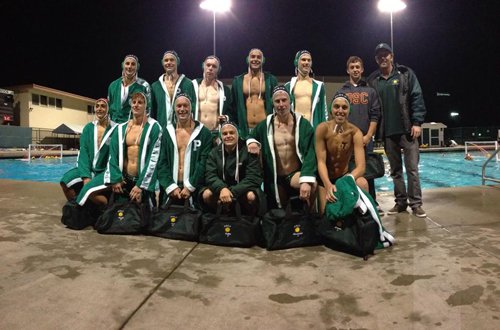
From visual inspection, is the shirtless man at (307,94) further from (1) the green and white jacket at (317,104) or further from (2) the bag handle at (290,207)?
(2) the bag handle at (290,207)

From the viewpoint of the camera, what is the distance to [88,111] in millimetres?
38469

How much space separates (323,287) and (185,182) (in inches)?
79.7

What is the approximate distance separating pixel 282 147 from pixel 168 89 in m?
1.94

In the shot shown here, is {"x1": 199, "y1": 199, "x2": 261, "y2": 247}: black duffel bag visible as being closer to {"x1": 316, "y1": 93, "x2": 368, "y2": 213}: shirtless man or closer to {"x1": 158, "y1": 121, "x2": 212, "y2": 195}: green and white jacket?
{"x1": 158, "y1": 121, "x2": 212, "y2": 195}: green and white jacket

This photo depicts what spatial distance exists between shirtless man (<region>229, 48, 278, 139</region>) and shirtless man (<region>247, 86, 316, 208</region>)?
723 millimetres

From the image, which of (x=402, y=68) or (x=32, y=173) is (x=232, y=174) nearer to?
(x=402, y=68)

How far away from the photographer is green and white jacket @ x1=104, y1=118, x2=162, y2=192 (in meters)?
3.92

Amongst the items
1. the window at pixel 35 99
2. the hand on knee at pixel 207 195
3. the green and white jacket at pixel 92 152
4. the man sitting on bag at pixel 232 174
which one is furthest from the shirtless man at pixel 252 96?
the window at pixel 35 99

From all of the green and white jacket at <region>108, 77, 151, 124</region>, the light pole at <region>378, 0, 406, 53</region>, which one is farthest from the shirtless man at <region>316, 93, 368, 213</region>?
the light pole at <region>378, 0, 406, 53</region>

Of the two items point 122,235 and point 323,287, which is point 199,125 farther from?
point 323,287

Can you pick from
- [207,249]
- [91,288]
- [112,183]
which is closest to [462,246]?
[207,249]

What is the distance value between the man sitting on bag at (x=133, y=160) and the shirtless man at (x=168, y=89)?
1.70 ft

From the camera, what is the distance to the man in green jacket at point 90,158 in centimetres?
434

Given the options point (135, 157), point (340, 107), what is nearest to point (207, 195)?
point (135, 157)
